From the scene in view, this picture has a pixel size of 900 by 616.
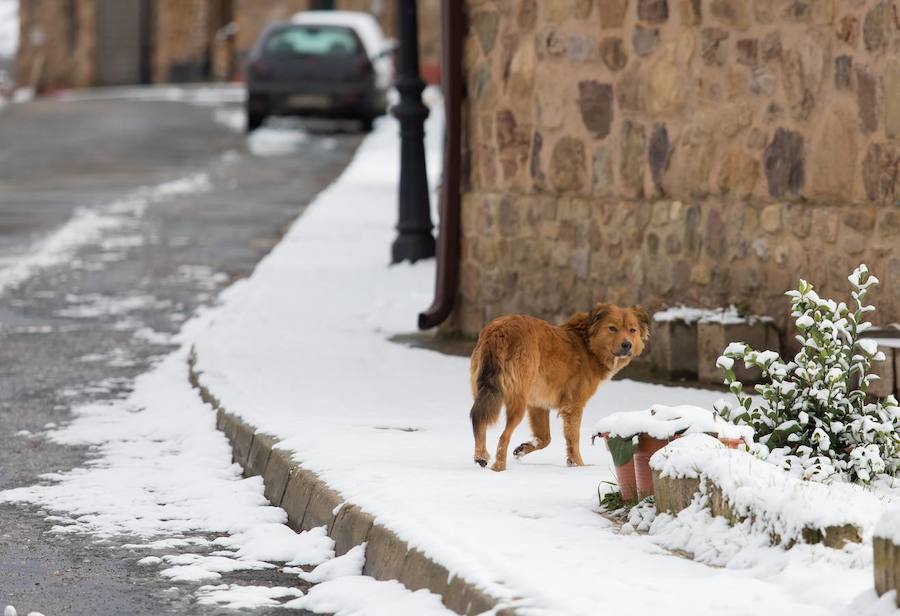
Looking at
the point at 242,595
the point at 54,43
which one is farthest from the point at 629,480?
the point at 54,43

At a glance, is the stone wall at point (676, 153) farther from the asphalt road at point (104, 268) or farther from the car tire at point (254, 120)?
Answer: the car tire at point (254, 120)

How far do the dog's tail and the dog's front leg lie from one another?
0.47 m

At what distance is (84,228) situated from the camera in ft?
58.3

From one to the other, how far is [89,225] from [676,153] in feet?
31.6

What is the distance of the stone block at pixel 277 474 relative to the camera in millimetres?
7125

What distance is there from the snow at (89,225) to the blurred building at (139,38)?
21.9 metres

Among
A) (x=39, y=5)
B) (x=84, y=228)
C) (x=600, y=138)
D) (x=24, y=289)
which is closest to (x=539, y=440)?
(x=600, y=138)

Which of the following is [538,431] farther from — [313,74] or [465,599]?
[313,74]

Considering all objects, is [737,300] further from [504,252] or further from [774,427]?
[774,427]

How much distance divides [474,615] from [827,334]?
1.98 m

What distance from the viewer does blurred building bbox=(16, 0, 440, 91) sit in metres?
47.2

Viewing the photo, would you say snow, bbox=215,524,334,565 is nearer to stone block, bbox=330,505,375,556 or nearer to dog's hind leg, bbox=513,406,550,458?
stone block, bbox=330,505,375,556

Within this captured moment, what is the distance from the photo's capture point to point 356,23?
1192 inches

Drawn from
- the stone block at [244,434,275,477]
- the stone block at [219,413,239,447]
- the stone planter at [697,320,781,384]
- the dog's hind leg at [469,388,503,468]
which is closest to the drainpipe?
the stone planter at [697,320,781,384]
